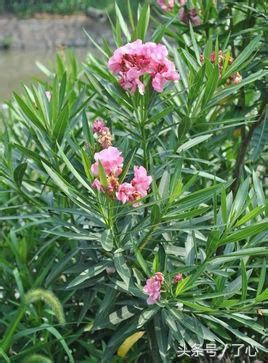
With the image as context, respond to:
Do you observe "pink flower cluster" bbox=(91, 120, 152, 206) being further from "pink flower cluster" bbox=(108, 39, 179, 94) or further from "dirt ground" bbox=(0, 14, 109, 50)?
"dirt ground" bbox=(0, 14, 109, 50)

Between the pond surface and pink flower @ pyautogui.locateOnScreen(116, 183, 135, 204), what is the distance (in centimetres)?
1026

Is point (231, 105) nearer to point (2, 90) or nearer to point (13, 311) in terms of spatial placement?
point (13, 311)

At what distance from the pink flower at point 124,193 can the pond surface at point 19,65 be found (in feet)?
33.7

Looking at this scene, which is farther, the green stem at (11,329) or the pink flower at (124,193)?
the green stem at (11,329)

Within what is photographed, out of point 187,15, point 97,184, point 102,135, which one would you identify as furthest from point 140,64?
point 187,15

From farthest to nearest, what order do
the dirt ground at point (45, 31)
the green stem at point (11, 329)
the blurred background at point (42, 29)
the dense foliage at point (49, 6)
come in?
the dense foliage at point (49, 6), the dirt ground at point (45, 31), the blurred background at point (42, 29), the green stem at point (11, 329)

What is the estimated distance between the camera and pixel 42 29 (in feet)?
60.0

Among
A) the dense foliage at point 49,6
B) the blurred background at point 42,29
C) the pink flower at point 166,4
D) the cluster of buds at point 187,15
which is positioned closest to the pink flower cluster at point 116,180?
the cluster of buds at point 187,15

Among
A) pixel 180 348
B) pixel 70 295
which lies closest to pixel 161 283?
pixel 180 348

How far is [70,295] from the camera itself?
7.93 ft

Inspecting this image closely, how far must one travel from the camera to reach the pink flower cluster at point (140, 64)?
181 centimetres

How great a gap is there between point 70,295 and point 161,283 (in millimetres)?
640

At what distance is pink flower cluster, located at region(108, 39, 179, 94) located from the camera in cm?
181

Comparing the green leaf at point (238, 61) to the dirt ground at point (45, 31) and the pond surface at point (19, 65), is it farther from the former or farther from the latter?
the dirt ground at point (45, 31)
